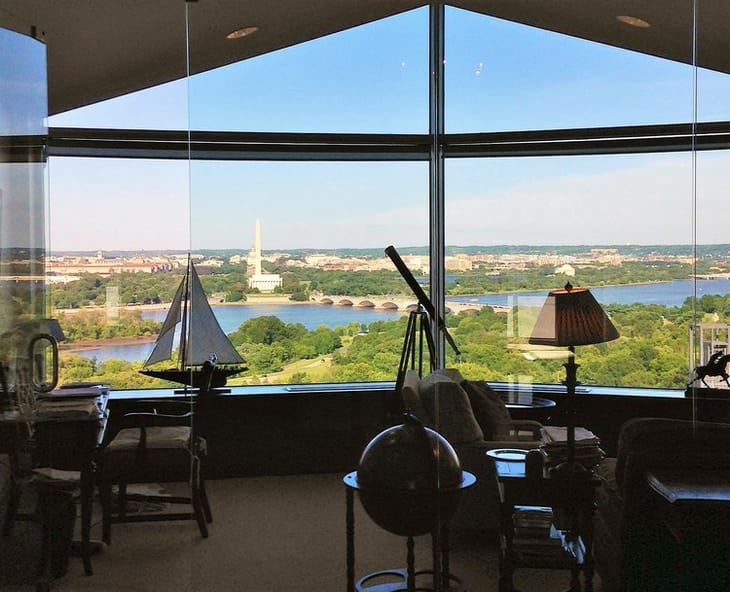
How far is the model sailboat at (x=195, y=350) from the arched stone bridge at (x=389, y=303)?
0.52 metres

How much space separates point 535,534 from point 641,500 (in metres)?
0.49

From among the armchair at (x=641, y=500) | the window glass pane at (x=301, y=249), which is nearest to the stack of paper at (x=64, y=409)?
the window glass pane at (x=301, y=249)

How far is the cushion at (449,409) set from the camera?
131 inches

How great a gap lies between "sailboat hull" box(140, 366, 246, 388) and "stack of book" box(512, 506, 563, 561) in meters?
1.44

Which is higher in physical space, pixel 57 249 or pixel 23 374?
pixel 57 249

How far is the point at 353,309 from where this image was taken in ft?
11.2

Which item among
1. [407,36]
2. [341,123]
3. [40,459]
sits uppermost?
[407,36]

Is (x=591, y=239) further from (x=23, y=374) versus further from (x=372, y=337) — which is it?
(x=23, y=374)

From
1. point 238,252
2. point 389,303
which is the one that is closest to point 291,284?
point 238,252

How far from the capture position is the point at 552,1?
3.33 meters

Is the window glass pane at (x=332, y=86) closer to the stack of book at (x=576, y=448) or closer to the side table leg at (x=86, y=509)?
the stack of book at (x=576, y=448)

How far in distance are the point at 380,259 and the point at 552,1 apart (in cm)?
141

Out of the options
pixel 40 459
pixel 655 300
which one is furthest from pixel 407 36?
pixel 40 459

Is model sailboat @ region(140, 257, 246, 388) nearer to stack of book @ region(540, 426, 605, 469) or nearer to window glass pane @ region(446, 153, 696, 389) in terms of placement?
window glass pane @ region(446, 153, 696, 389)
